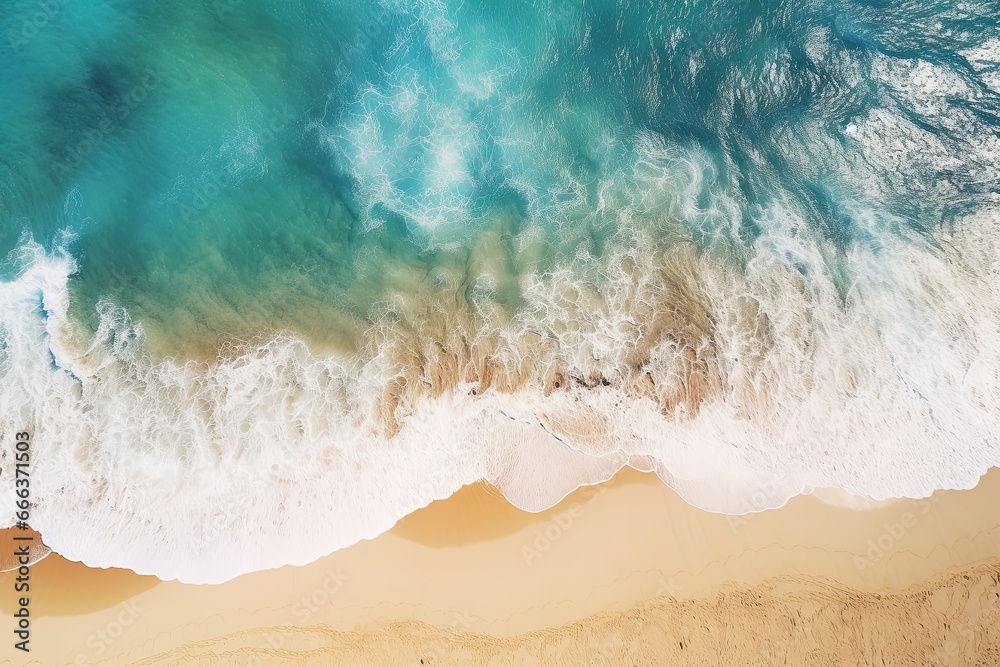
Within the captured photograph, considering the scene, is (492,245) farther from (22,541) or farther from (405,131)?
(22,541)

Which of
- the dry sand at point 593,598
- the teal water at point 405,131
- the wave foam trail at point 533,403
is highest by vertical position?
the teal water at point 405,131

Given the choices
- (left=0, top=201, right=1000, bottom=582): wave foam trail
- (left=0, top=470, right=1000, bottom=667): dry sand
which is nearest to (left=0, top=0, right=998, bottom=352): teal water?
(left=0, top=201, right=1000, bottom=582): wave foam trail

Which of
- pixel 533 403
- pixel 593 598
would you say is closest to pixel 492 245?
pixel 533 403

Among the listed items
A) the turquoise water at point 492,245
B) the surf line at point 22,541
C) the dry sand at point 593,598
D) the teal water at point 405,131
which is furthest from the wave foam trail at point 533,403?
the teal water at point 405,131

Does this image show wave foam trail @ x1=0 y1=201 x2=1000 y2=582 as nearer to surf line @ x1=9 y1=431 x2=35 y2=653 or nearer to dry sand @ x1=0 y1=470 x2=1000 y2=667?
surf line @ x1=9 y1=431 x2=35 y2=653

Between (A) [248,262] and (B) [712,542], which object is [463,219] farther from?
(B) [712,542]

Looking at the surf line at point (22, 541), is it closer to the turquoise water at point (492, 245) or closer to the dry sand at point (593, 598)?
the dry sand at point (593, 598)

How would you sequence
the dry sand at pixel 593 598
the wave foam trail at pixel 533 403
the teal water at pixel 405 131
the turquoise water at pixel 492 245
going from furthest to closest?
the teal water at pixel 405 131 → the turquoise water at pixel 492 245 → the wave foam trail at pixel 533 403 → the dry sand at pixel 593 598
